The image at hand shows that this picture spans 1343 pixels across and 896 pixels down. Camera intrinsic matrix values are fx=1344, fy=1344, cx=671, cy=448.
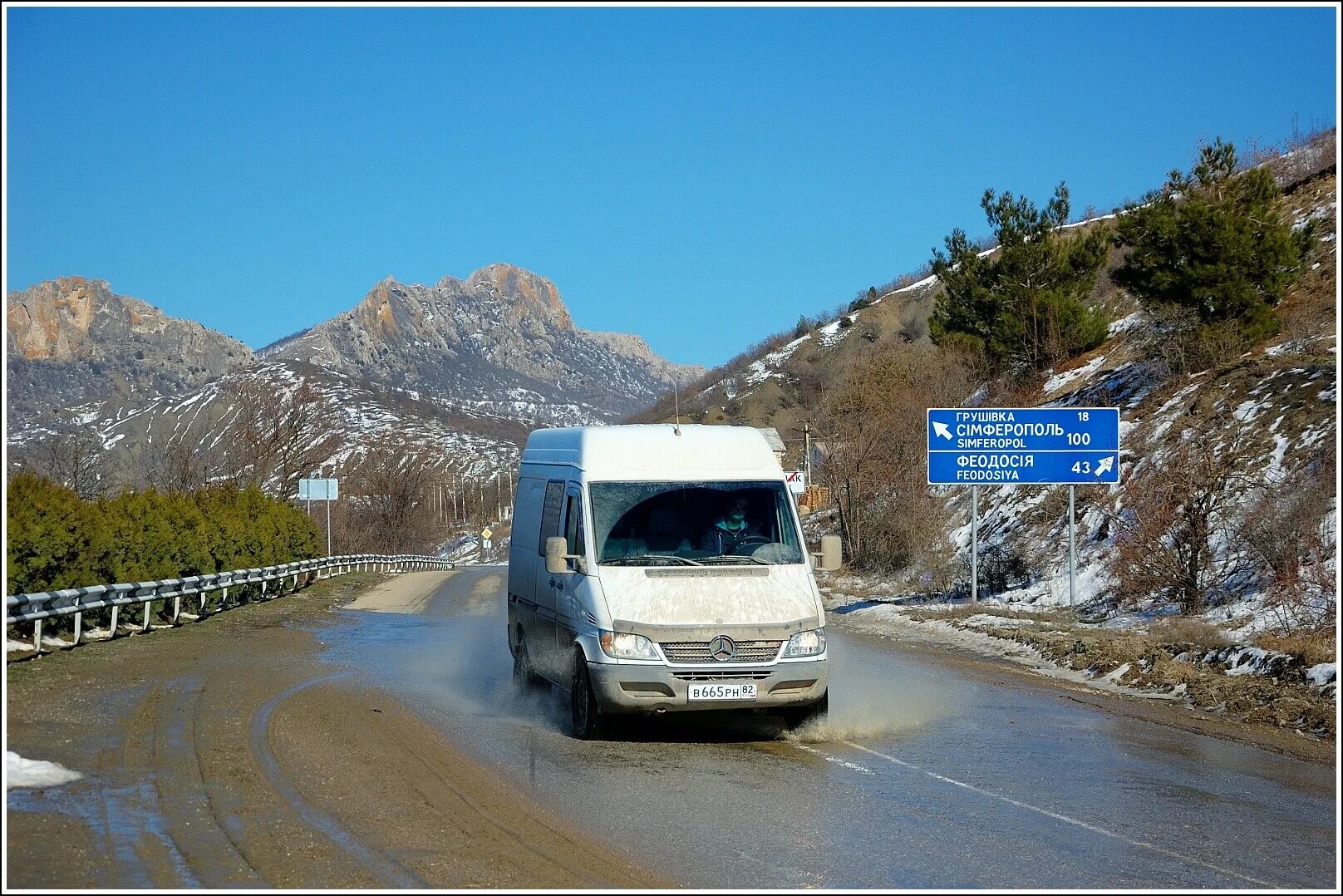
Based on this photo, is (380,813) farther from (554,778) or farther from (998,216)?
(998,216)

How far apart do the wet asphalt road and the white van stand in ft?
1.66

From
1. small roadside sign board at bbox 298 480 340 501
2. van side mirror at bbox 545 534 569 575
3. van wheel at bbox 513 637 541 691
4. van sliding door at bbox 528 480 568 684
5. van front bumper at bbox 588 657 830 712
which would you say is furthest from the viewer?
small roadside sign board at bbox 298 480 340 501

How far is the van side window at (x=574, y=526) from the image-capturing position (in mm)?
12320

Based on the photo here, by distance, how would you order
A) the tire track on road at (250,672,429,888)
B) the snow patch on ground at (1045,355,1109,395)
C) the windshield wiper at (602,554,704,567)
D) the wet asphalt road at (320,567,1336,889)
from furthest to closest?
1. the snow patch on ground at (1045,355,1109,395)
2. the windshield wiper at (602,554,704,567)
3. the wet asphalt road at (320,567,1336,889)
4. the tire track on road at (250,672,429,888)

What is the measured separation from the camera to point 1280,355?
3262cm

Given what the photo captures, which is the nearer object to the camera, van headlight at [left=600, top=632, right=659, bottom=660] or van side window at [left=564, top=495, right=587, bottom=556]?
van headlight at [left=600, top=632, right=659, bottom=660]

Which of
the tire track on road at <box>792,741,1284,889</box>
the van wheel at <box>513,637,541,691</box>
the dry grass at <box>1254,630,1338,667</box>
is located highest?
the dry grass at <box>1254,630,1338,667</box>

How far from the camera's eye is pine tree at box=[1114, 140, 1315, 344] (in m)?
35.9

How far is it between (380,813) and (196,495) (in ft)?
96.8

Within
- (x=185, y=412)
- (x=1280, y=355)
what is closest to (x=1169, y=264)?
(x=1280, y=355)

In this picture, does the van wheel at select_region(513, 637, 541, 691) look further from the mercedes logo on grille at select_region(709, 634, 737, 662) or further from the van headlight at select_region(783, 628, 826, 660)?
the van headlight at select_region(783, 628, 826, 660)

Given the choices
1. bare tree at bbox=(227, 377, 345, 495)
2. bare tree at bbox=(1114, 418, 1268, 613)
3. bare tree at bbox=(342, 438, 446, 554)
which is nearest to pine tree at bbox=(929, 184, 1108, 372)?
bare tree at bbox=(1114, 418, 1268, 613)

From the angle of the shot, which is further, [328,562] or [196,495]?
[328,562]

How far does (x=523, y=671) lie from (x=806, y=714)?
3.86m
